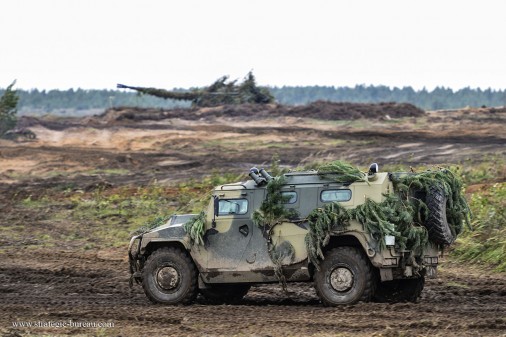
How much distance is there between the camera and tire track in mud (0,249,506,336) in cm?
1447

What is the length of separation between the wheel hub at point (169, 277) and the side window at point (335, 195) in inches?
106

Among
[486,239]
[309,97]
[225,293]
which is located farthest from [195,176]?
[309,97]

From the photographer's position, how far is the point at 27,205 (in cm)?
3397

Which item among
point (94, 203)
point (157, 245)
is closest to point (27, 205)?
point (94, 203)

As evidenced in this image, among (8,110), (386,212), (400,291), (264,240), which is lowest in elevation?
(400,291)

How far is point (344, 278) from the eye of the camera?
16.4 m

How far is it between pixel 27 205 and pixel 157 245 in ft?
56.1

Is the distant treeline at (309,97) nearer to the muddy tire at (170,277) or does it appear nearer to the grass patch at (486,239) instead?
the grass patch at (486,239)

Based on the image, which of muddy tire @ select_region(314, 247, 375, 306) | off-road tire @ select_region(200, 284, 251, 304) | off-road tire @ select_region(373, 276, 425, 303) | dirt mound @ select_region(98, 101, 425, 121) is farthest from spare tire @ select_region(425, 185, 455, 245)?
dirt mound @ select_region(98, 101, 425, 121)

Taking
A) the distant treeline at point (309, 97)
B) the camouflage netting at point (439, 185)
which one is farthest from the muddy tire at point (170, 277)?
the distant treeline at point (309, 97)

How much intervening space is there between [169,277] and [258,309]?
1.69m

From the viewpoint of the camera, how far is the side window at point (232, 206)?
56.8ft

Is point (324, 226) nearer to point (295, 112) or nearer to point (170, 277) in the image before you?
point (170, 277)

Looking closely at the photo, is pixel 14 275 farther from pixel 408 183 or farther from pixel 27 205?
pixel 27 205
